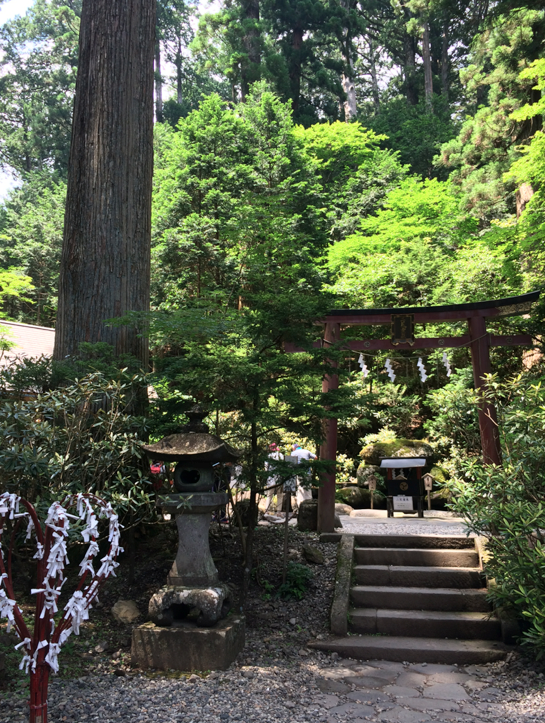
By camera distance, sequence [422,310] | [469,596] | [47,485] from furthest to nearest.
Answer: [422,310], [469,596], [47,485]

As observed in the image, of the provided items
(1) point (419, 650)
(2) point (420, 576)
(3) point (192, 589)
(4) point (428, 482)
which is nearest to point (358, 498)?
(4) point (428, 482)

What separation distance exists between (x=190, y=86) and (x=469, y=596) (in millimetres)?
31640

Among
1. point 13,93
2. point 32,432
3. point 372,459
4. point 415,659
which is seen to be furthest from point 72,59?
point 415,659

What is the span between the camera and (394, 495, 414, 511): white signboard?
9766 millimetres

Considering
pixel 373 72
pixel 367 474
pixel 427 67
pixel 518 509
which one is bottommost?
pixel 367 474

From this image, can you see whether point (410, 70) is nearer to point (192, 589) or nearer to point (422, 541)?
point (422, 541)

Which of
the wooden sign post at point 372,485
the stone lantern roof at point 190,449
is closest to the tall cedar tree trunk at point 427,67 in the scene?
the wooden sign post at point 372,485

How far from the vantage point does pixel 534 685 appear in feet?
13.1

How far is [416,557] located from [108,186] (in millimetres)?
5404

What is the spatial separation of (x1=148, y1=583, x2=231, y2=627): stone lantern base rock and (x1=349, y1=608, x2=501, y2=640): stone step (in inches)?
67.4

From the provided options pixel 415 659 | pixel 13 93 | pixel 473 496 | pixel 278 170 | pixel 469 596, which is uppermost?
pixel 13 93

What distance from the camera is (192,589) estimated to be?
14.0ft

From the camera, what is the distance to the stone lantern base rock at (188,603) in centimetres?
418

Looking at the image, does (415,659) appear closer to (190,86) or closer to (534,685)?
Result: (534,685)
